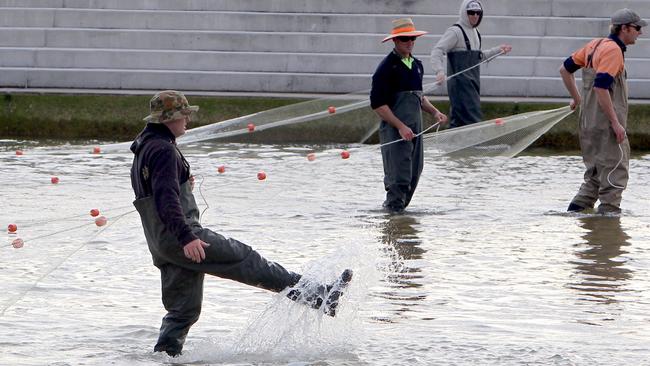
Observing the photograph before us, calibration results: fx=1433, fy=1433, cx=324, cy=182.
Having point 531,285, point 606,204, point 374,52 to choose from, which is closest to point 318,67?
point 374,52

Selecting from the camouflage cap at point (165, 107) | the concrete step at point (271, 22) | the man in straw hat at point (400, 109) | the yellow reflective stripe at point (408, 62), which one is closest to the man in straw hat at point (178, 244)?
the camouflage cap at point (165, 107)

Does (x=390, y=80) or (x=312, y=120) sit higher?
(x=390, y=80)

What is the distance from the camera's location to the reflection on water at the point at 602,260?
7812 mm

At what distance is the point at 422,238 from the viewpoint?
9.59 meters

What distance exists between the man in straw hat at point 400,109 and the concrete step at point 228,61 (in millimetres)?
7397

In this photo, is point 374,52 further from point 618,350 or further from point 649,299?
point 618,350

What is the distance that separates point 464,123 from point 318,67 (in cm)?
349

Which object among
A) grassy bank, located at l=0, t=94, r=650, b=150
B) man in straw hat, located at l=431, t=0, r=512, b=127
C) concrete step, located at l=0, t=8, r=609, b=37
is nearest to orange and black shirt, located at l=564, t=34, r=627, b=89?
man in straw hat, located at l=431, t=0, r=512, b=127

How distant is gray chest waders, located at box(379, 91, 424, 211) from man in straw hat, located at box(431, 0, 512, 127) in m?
3.92

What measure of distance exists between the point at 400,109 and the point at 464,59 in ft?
16.0

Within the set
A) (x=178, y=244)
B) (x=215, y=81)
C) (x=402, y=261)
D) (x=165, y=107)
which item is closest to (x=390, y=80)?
(x=402, y=261)

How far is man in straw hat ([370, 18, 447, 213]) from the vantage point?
34.0ft

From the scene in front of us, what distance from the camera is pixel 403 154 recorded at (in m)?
10.6

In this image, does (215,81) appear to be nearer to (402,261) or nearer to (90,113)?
(90,113)
